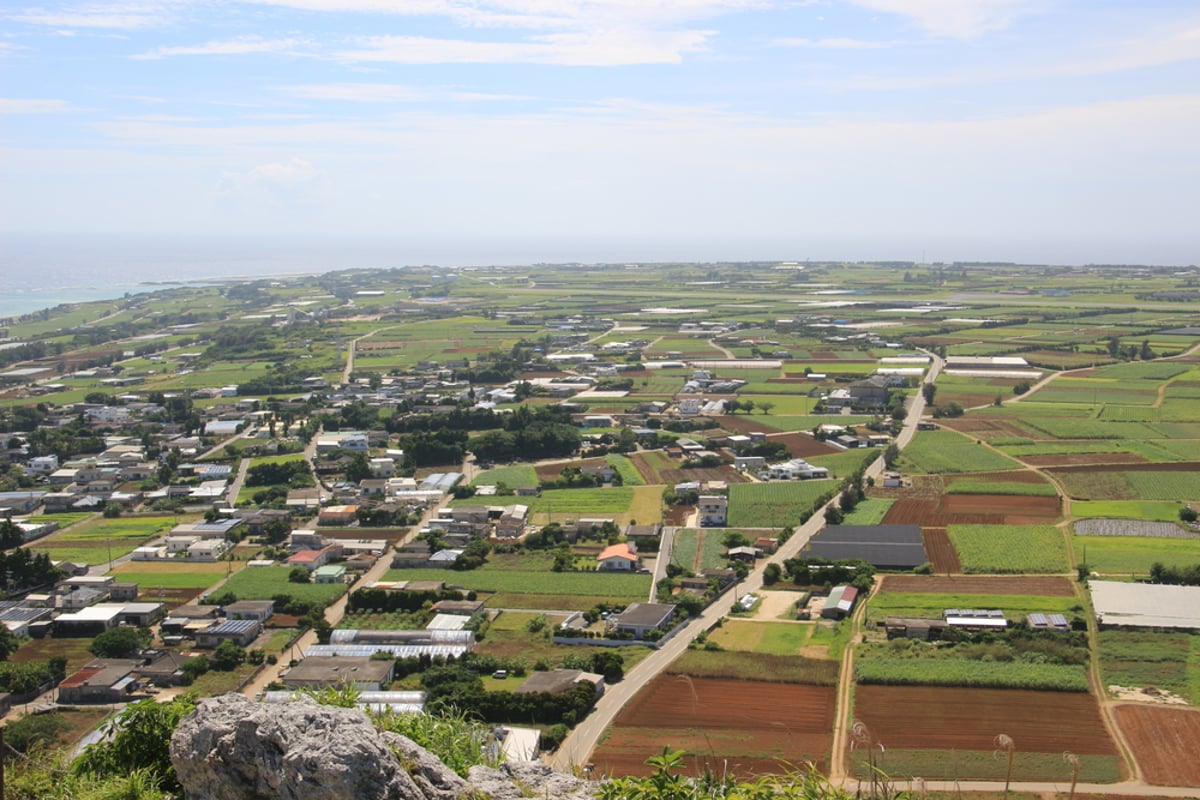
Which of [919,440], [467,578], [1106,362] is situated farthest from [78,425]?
[1106,362]

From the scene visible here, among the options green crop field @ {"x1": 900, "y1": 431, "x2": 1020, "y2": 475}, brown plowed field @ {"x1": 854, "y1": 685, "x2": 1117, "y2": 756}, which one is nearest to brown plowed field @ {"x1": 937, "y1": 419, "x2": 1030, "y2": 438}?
green crop field @ {"x1": 900, "y1": 431, "x2": 1020, "y2": 475}

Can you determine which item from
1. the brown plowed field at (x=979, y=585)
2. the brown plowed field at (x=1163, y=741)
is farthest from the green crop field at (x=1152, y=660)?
the brown plowed field at (x=979, y=585)

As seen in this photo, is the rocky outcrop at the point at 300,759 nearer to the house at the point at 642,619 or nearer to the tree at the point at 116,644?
the house at the point at 642,619

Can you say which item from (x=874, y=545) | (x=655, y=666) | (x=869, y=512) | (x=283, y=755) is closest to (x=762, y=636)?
(x=655, y=666)

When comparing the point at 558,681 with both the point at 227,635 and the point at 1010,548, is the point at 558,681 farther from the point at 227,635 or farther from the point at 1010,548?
the point at 1010,548

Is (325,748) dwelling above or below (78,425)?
above

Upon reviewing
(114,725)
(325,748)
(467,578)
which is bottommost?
(467,578)

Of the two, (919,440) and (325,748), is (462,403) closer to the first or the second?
(919,440)

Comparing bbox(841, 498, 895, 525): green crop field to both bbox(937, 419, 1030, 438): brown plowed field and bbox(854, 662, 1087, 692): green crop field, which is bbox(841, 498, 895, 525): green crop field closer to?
bbox(854, 662, 1087, 692): green crop field

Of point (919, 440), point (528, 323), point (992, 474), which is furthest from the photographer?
point (528, 323)
